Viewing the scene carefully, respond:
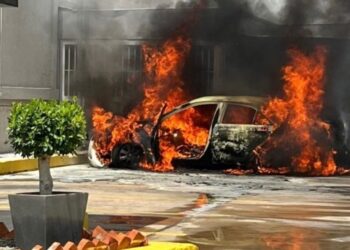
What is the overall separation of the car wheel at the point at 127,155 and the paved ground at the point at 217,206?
42 centimetres

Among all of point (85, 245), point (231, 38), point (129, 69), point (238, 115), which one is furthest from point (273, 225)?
point (129, 69)

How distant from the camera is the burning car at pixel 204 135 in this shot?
16.8 m

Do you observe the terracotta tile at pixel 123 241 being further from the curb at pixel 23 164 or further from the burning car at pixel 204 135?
the curb at pixel 23 164

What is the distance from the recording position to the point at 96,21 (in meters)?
23.4

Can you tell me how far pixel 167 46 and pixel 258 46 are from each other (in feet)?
7.38

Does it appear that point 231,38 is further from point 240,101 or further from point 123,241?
point 123,241

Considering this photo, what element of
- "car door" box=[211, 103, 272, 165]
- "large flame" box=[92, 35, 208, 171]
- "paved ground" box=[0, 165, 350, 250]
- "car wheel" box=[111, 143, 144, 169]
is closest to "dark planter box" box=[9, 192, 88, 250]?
"paved ground" box=[0, 165, 350, 250]

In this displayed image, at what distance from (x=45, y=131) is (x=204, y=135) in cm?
1062

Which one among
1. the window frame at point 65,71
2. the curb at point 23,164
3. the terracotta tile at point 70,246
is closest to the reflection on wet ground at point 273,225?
the terracotta tile at point 70,246

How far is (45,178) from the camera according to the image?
273 inches

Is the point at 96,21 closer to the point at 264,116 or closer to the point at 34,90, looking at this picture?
the point at 34,90

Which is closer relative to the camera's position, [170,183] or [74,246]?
[74,246]

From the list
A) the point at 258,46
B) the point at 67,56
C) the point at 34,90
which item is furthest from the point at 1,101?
the point at 258,46

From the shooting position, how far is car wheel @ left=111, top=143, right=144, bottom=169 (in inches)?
703
